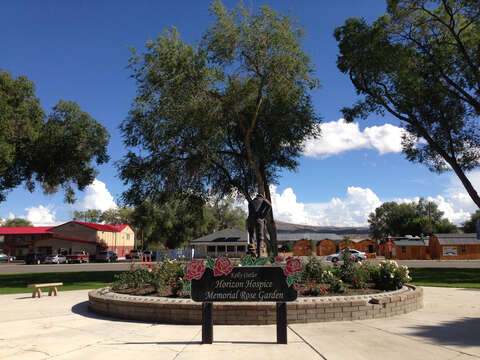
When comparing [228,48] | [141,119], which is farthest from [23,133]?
[228,48]

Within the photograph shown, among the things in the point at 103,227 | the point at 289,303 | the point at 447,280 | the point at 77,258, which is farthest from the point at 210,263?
the point at 103,227

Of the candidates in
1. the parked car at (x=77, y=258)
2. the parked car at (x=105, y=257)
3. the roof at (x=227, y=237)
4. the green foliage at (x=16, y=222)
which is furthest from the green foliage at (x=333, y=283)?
the green foliage at (x=16, y=222)

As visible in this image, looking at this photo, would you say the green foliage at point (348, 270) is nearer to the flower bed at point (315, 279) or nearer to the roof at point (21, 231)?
the flower bed at point (315, 279)

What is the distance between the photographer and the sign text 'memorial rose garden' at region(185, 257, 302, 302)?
709 centimetres

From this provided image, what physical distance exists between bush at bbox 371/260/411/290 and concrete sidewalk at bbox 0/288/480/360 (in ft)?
3.45

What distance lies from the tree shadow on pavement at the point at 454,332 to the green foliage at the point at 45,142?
23.3 metres

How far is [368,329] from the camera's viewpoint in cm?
747

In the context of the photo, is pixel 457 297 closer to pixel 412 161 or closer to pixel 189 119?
pixel 189 119

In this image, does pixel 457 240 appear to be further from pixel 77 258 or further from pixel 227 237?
pixel 77 258

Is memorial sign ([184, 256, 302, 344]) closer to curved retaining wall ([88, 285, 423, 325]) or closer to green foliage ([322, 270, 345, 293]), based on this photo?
curved retaining wall ([88, 285, 423, 325])

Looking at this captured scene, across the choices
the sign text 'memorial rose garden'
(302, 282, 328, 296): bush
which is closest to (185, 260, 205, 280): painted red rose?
the sign text 'memorial rose garden'

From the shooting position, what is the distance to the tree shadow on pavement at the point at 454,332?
659 cm

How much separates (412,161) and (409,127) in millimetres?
2997

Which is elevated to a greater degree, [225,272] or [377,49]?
[377,49]
